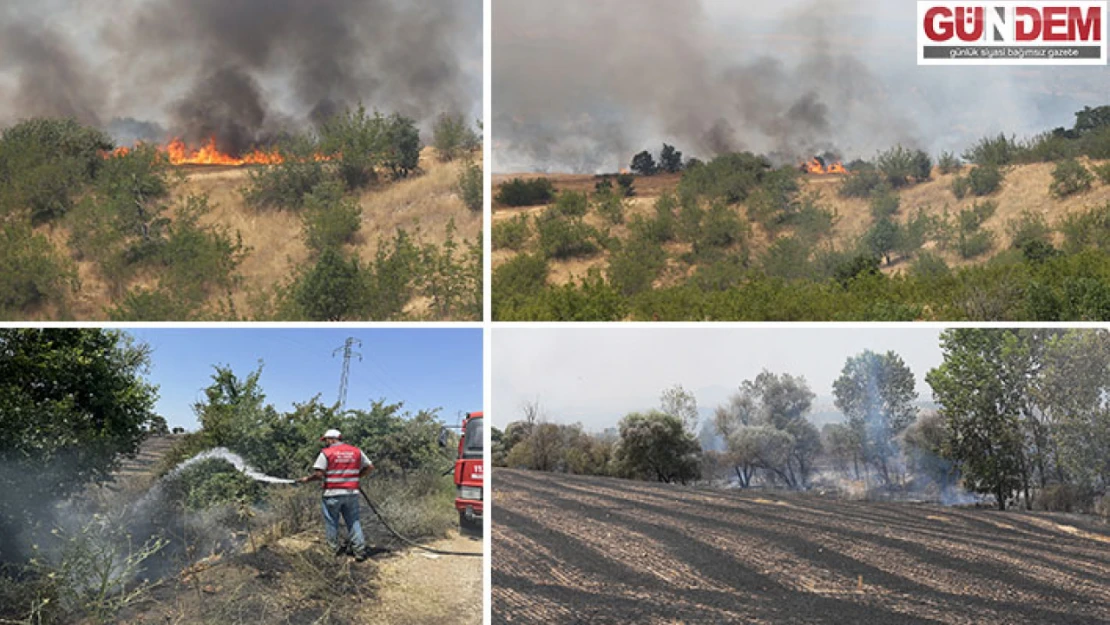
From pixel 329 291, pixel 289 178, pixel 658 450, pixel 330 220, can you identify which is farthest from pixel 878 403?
pixel 289 178

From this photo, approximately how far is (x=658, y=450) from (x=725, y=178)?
3084mm

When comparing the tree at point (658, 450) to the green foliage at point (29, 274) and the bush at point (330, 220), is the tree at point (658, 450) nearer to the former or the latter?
the bush at point (330, 220)

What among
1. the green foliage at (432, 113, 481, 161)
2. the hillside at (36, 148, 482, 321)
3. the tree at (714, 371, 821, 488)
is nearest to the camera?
the tree at (714, 371, 821, 488)

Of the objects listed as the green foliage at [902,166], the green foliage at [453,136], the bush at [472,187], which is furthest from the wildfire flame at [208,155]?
the green foliage at [902,166]

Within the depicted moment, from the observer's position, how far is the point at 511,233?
29.3ft

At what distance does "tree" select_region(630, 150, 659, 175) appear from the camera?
30.8 feet

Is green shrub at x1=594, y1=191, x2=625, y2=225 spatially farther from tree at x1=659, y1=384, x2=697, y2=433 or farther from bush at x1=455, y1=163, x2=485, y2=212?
tree at x1=659, y1=384, x2=697, y2=433

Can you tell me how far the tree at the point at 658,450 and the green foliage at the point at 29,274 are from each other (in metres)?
5.41

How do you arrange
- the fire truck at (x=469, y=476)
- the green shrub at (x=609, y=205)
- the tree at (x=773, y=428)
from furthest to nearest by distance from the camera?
the green shrub at (x=609, y=205)
the tree at (x=773, y=428)
the fire truck at (x=469, y=476)

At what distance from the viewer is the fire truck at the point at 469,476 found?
734 cm

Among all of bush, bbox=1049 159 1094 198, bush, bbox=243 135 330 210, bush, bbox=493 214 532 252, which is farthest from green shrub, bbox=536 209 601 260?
bush, bbox=1049 159 1094 198

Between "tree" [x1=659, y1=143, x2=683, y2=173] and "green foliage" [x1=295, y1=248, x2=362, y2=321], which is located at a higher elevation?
"tree" [x1=659, y1=143, x2=683, y2=173]

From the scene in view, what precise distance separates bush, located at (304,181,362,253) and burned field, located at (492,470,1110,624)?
2.88 meters

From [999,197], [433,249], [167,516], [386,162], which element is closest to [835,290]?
[999,197]
